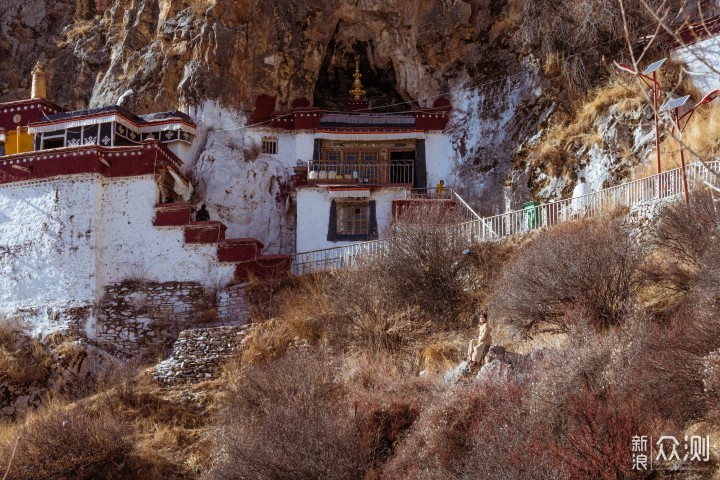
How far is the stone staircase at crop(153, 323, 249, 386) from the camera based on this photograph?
21750 millimetres

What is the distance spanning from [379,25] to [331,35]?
69.4 inches

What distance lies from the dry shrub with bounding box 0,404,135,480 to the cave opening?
17.0 meters

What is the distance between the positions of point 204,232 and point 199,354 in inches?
166

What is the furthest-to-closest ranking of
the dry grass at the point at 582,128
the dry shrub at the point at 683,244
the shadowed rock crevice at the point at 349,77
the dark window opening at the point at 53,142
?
the shadowed rock crevice at the point at 349,77 → the dark window opening at the point at 53,142 → the dry grass at the point at 582,128 → the dry shrub at the point at 683,244

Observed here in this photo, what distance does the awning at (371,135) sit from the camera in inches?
1191

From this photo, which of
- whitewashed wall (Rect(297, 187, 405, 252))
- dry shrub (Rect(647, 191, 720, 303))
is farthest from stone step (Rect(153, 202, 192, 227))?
dry shrub (Rect(647, 191, 720, 303))

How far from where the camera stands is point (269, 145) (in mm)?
30266

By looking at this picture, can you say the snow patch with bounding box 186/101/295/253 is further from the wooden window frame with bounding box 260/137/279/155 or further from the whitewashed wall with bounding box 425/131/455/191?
the whitewashed wall with bounding box 425/131/455/191

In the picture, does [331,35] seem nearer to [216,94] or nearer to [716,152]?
[216,94]

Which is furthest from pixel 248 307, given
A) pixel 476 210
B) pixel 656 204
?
pixel 656 204

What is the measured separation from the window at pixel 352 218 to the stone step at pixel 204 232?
4343mm

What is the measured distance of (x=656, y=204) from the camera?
20.8 metres

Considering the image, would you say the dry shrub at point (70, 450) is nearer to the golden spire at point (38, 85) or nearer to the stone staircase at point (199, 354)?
the stone staircase at point (199, 354)

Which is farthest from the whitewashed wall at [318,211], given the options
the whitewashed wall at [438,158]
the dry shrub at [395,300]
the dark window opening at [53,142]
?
the dark window opening at [53,142]
